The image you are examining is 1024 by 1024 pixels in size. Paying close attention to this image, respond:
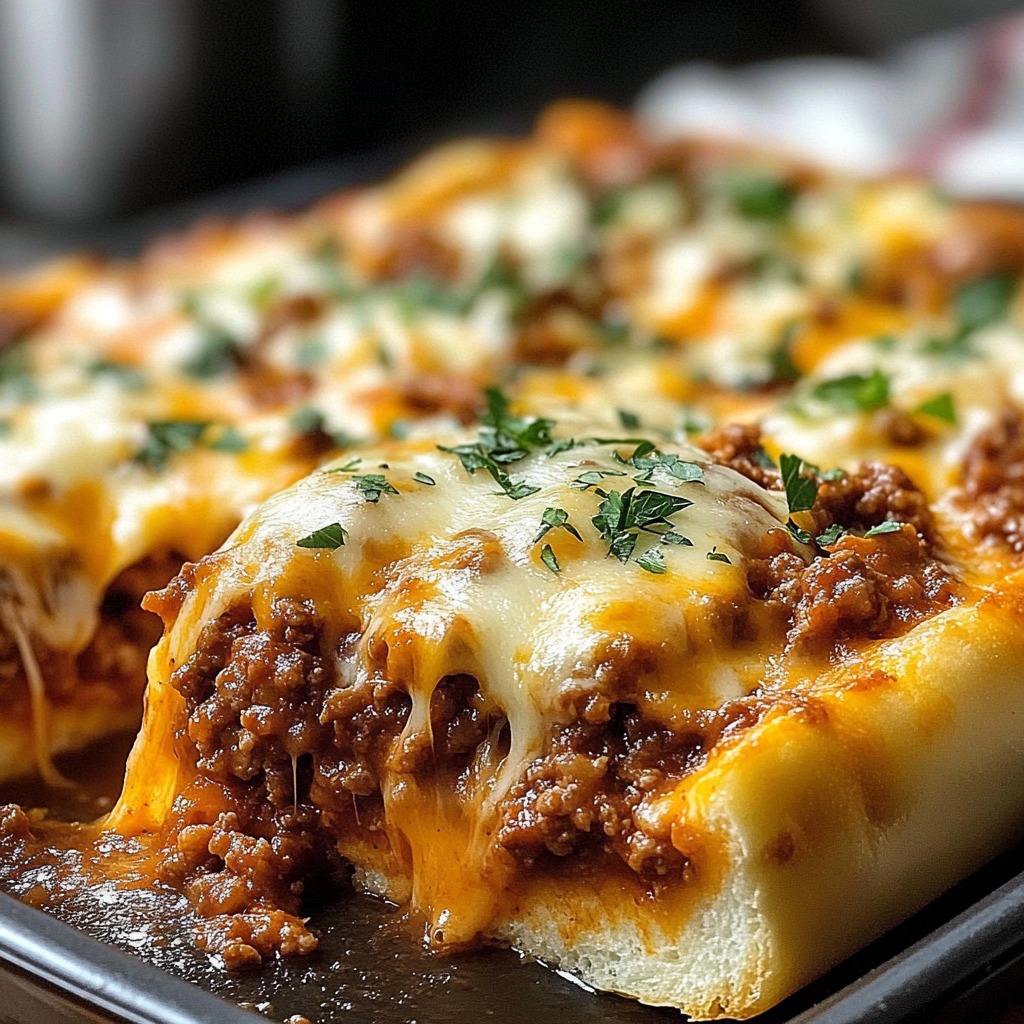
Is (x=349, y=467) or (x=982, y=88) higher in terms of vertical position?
(x=349, y=467)

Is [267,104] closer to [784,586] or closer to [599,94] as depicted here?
[599,94]

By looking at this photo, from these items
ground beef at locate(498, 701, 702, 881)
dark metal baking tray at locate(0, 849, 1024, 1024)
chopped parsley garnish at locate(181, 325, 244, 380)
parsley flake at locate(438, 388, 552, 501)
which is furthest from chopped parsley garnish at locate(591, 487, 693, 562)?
chopped parsley garnish at locate(181, 325, 244, 380)

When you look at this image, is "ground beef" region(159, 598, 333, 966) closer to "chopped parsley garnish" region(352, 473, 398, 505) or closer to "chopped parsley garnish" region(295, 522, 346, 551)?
"chopped parsley garnish" region(295, 522, 346, 551)

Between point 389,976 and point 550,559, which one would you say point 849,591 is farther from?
point 389,976

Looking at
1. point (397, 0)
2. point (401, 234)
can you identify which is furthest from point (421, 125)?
point (401, 234)

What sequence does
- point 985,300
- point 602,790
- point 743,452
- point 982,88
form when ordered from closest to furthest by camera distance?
point 602,790 < point 743,452 < point 985,300 < point 982,88

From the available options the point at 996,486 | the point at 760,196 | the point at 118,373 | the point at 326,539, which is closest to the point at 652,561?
the point at 326,539
